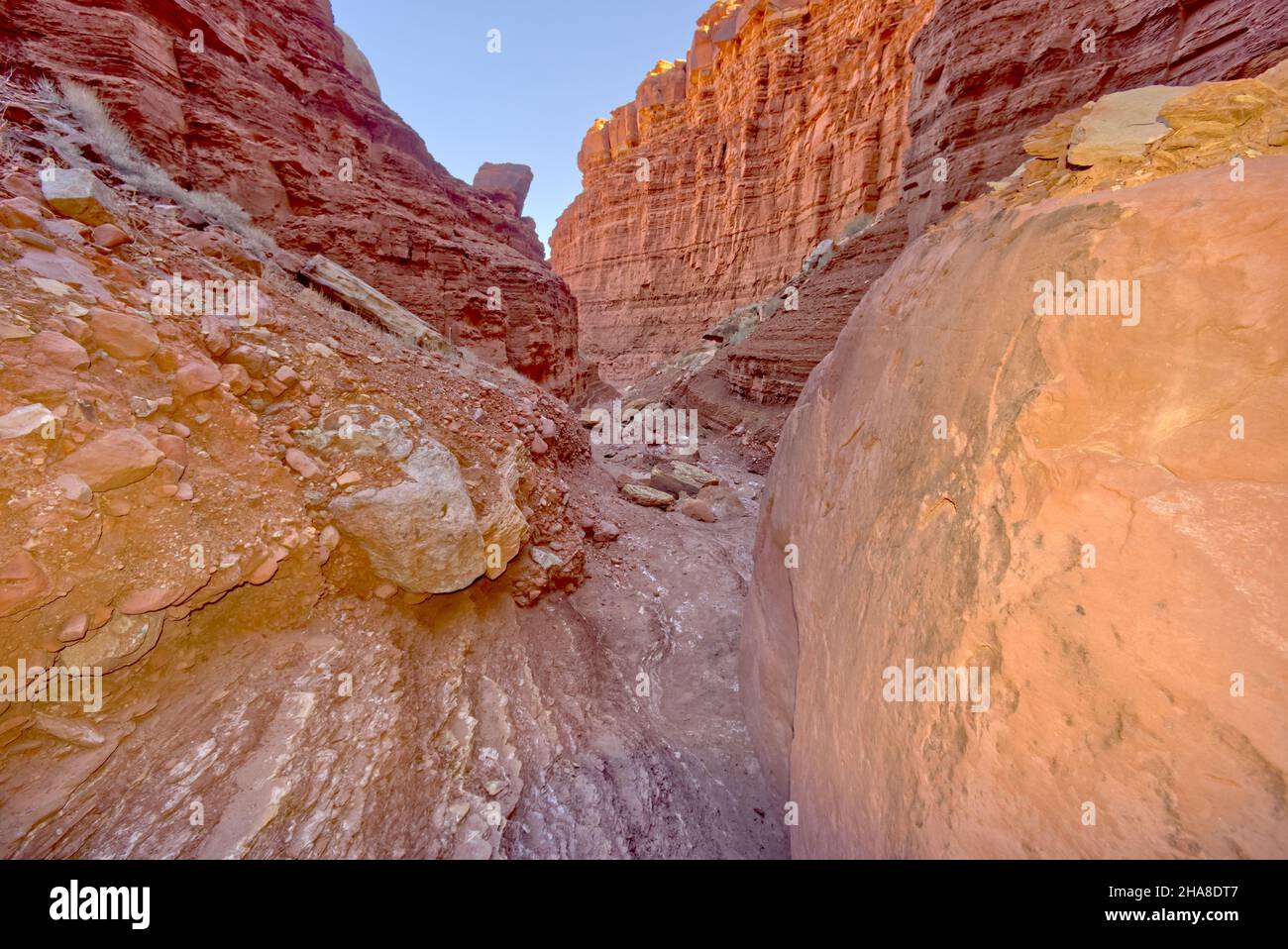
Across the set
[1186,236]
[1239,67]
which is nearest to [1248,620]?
[1186,236]

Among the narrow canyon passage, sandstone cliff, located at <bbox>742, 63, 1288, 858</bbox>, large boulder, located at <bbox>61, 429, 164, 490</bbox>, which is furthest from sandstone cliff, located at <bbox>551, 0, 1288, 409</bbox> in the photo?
large boulder, located at <bbox>61, 429, 164, 490</bbox>

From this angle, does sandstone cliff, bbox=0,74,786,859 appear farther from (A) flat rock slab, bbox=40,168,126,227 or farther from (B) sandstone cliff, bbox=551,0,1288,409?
(B) sandstone cliff, bbox=551,0,1288,409

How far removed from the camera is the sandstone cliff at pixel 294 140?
6719 mm

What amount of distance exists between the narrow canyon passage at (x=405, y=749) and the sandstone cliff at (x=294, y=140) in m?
8.17

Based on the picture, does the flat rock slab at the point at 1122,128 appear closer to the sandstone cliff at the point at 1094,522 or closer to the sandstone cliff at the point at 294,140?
the sandstone cliff at the point at 1094,522

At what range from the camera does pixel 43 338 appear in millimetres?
2596

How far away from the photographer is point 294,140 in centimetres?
902

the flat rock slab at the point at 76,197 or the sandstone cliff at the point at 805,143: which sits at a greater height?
the sandstone cliff at the point at 805,143

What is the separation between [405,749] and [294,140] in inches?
458

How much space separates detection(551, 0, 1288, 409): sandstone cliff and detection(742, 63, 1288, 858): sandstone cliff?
9198 mm

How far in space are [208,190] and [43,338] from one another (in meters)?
7.14

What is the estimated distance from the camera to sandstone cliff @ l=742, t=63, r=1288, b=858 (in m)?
1.34

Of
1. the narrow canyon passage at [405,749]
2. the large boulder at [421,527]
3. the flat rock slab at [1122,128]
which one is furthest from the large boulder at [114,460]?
the flat rock slab at [1122,128]
